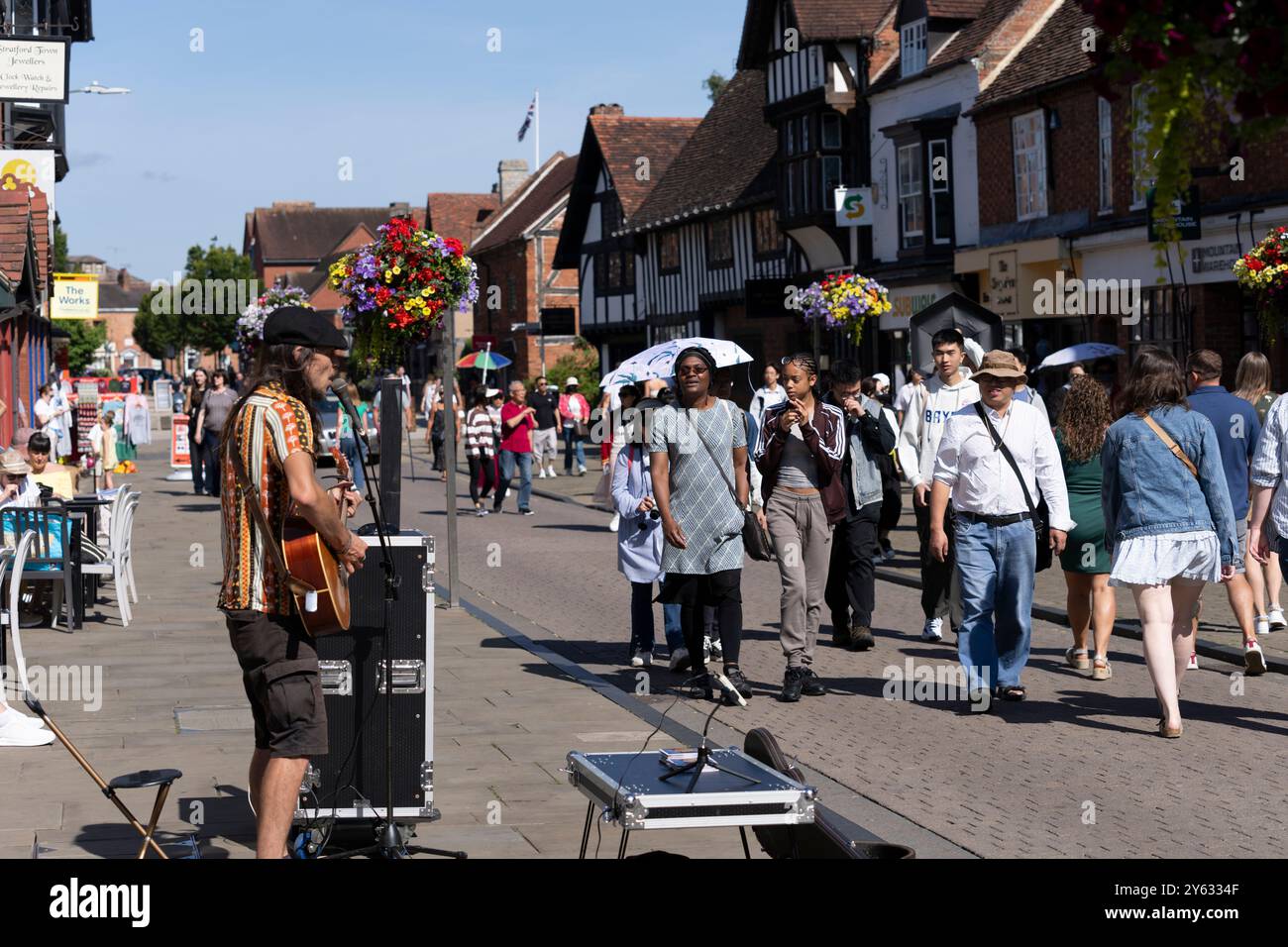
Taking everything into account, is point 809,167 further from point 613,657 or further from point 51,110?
point 613,657

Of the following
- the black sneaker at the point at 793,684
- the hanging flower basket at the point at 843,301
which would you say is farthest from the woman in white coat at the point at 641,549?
the hanging flower basket at the point at 843,301

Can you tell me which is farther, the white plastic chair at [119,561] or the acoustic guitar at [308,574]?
the white plastic chair at [119,561]

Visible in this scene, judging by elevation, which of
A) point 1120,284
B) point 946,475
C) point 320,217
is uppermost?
point 320,217

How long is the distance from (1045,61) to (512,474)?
1130 cm

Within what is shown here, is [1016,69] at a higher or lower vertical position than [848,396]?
A: higher

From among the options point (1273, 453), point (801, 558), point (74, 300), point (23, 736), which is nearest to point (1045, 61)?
point (74, 300)

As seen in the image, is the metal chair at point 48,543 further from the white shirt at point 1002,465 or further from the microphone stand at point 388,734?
the microphone stand at point 388,734

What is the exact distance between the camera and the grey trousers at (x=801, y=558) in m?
9.35

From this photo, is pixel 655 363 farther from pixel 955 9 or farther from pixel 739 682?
pixel 955 9

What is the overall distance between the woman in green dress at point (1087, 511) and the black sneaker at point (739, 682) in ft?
6.62

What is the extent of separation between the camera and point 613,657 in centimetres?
1106
